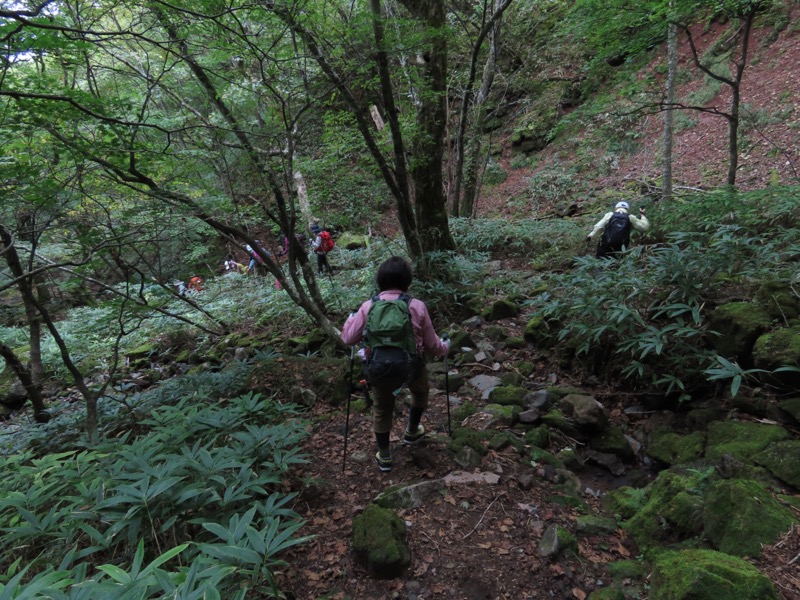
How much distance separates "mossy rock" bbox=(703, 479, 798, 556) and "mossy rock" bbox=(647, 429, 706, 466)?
30.6 inches

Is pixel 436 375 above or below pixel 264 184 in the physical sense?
below

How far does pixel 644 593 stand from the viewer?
212 centimetres

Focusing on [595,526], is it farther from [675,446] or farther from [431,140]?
[431,140]

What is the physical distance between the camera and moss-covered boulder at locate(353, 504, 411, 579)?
97.7 inches

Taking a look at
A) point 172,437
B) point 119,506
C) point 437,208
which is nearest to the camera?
point 119,506

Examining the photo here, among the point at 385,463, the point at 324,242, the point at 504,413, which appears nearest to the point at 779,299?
the point at 504,413

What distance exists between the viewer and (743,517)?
211 cm

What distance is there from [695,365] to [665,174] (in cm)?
861

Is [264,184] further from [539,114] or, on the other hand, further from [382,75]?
[539,114]

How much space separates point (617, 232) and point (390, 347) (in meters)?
5.21

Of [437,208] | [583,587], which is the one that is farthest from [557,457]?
[437,208]

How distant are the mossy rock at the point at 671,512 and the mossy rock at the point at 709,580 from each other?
1.52 feet

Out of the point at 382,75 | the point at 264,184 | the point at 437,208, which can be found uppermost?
the point at 382,75

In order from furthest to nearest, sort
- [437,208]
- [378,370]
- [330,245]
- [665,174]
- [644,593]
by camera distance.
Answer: [330,245]
[665,174]
[437,208]
[378,370]
[644,593]
